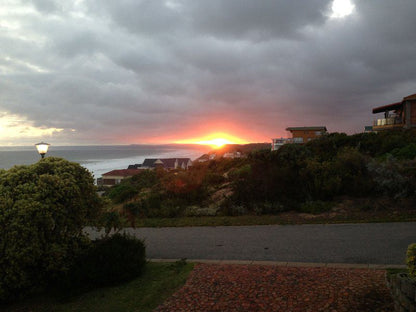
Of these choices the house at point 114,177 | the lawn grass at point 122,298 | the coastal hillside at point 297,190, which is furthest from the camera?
the house at point 114,177

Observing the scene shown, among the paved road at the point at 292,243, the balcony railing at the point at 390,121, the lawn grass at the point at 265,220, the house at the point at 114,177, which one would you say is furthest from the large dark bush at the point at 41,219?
the house at the point at 114,177

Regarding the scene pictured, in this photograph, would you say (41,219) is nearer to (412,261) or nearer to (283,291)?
(283,291)

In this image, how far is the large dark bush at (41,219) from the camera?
419 cm

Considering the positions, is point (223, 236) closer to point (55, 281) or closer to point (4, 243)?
point (55, 281)

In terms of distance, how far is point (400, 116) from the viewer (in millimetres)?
27469

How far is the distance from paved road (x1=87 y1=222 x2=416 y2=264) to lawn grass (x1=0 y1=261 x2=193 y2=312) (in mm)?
1147

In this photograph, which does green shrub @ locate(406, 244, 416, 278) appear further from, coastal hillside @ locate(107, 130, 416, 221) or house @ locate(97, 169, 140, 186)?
house @ locate(97, 169, 140, 186)

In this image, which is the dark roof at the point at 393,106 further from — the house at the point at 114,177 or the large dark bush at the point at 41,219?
the house at the point at 114,177

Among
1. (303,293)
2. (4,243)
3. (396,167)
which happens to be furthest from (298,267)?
(396,167)

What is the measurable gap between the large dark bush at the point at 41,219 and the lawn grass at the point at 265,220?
3683mm

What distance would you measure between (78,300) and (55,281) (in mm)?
726

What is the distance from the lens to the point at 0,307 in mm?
4441

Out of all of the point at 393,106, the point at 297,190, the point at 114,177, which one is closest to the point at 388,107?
the point at 393,106

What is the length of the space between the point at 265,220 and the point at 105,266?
15.8 feet
